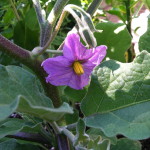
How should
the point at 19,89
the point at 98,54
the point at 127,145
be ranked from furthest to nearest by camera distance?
the point at 127,145 → the point at 98,54 → the point at 19,89

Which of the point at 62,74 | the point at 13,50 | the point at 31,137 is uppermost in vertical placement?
the point at 13,50

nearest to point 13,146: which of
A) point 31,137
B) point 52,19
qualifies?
point 31,137

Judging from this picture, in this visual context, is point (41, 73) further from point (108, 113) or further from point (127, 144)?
point (127, 144)

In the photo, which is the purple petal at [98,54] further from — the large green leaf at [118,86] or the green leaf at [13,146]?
the green leaf at [13,146]

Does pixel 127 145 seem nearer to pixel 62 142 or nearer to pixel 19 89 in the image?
pixel 62 142

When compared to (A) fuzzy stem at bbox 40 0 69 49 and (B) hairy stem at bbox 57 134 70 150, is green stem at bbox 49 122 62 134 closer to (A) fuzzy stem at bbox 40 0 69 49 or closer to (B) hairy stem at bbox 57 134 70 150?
(B) hairy stem at bbox 57 134 70 150

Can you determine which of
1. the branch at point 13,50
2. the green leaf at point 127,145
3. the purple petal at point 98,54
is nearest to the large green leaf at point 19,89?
the branch at point 13,50
